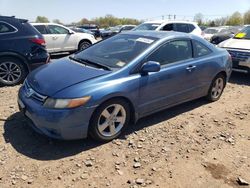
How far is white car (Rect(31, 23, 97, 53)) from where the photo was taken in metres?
11.0

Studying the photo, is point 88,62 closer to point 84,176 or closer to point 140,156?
point 140,156

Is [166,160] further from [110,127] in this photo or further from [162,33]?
[162,33]

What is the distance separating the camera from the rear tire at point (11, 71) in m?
6.27

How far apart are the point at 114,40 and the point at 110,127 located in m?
1.81

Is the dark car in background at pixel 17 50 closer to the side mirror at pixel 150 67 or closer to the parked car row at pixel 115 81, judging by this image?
the parked car row at pixel 115 81

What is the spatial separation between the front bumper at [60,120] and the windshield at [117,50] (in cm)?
98

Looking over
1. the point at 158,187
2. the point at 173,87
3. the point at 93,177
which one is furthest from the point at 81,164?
the point at 173,87

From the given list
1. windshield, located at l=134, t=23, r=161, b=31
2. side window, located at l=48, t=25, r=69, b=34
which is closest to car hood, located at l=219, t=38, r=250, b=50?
windshield, located at l=134, t=23, r=161, b=31

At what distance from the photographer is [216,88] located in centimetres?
575

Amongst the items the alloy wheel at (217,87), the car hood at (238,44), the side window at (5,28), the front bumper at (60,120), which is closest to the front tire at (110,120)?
the front bumper at (60,120)

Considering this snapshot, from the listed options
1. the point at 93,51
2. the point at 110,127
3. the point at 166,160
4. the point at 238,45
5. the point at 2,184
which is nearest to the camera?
the point at 2,184

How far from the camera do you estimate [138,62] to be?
4.12m

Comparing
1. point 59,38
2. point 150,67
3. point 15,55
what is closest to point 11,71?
point 15,55

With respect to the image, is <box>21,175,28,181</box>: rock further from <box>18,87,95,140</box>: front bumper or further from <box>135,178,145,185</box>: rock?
<box>135,178,145,185</box>: rock
